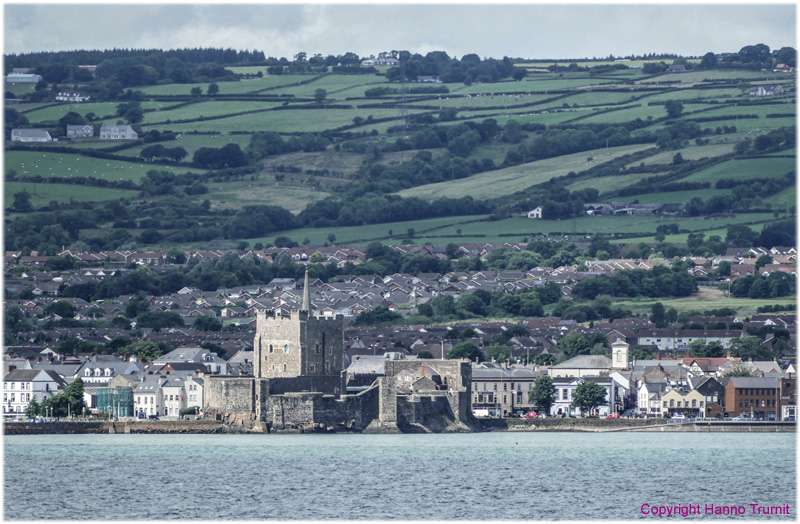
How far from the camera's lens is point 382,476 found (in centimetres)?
5225

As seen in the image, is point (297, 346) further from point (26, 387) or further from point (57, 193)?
point (57, 193)

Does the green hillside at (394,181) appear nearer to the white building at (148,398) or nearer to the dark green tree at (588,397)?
the dark green tree at (588,397)

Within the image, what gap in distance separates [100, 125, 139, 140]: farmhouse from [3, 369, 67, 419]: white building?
111m

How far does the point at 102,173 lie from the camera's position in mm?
174250

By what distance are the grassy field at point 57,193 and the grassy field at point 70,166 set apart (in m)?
1.22

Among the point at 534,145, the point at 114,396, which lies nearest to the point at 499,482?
the point at 114,396

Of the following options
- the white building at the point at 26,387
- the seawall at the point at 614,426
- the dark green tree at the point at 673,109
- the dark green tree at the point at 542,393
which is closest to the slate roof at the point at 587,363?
the dark green tree at the point at 542,393

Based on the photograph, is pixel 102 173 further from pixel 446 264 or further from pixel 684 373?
pixel 684 373

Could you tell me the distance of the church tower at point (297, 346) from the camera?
71.8m

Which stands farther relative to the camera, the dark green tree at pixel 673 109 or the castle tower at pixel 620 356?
the dark green tree at pixel 673 109

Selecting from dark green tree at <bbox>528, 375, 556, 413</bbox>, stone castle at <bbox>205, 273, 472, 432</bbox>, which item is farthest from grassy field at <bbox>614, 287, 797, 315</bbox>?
stone castle at <bbox>205, 273, 472, 432</bbox>

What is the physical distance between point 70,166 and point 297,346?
106237 mm

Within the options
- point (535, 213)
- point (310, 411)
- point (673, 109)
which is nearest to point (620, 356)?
point (310, 411)

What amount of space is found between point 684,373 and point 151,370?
25916 mm
